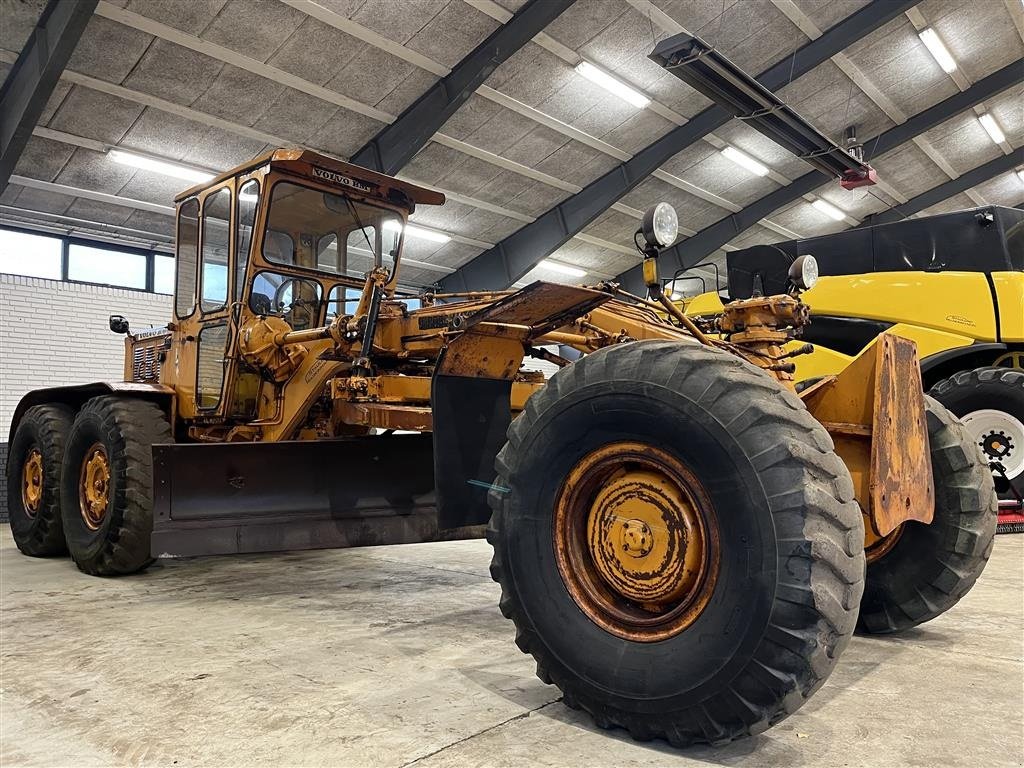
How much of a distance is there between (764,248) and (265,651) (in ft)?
23.9

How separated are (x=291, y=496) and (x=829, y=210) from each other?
17290 millimetres

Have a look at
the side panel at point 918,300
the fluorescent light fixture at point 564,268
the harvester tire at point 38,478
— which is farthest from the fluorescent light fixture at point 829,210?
the harvester tire at point 38,478

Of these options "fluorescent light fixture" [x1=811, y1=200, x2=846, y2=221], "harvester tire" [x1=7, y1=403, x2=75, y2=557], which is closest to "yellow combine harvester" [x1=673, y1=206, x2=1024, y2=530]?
"harvester tire" [x1=7, y1=403, x2=75, y2=557]

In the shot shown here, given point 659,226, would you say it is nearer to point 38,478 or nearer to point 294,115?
point 38,478

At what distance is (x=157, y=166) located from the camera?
10805 millimetres

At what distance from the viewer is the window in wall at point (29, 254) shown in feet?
37.5

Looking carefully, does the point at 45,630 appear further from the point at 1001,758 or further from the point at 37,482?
the point at 1001,758

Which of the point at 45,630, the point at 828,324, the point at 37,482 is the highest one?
the point at 828,324

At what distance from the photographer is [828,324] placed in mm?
7805

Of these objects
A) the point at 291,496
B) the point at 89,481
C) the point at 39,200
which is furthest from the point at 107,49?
the point at 291,496

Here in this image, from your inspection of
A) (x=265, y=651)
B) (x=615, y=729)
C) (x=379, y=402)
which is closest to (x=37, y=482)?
(x=379, y=402)

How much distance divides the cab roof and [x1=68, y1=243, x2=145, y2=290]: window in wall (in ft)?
25.5

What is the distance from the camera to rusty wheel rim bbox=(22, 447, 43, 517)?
6.28 metres

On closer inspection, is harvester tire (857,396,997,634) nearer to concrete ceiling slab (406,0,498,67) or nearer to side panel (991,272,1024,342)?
side panel (991,272,1024,342)
